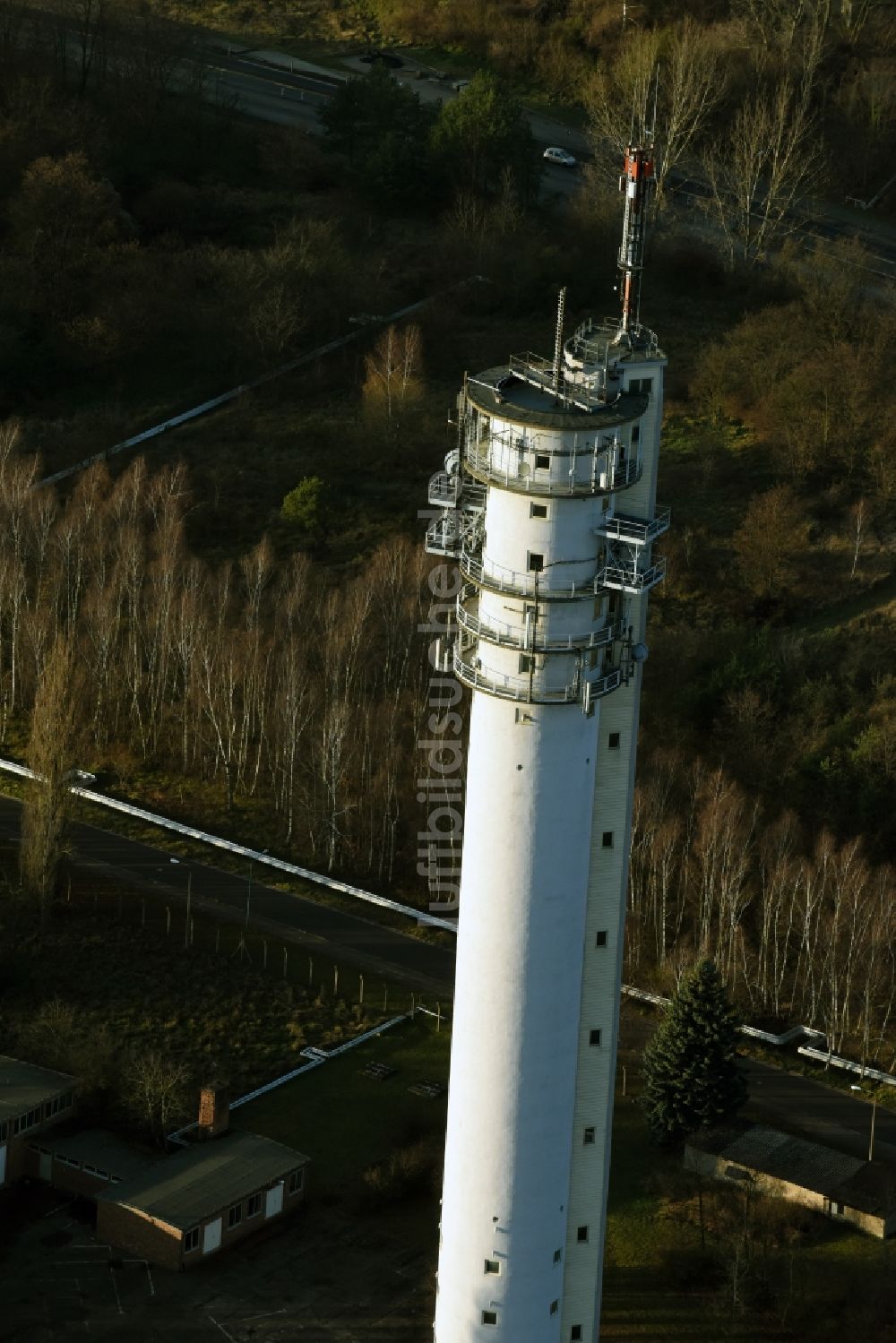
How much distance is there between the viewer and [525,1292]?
5834cm

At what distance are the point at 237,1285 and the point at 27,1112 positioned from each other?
290 inches

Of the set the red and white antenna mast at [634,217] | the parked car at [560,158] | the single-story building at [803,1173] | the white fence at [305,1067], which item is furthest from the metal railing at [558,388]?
the parked car at [560,158]

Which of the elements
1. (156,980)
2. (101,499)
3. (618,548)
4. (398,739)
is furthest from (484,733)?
(101,499)

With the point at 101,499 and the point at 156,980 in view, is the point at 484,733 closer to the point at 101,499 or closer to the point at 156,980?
the point at 156,980

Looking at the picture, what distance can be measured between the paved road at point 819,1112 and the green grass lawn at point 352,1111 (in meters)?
8.33

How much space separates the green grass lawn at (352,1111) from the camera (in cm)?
7294

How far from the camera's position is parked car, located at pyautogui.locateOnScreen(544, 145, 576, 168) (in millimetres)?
126875

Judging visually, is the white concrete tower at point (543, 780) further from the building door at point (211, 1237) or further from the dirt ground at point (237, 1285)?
the building door at point (211, 1237)

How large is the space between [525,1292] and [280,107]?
274 feet

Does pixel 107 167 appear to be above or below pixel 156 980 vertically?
above

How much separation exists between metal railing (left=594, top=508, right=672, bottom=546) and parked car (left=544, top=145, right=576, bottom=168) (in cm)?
7481

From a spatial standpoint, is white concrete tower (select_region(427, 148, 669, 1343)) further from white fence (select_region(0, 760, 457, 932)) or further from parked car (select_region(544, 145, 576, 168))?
parked car (select_region(544, 145, 576, 168))

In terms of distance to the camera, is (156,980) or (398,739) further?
(398,739)

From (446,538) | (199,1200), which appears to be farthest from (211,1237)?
(446,538)
